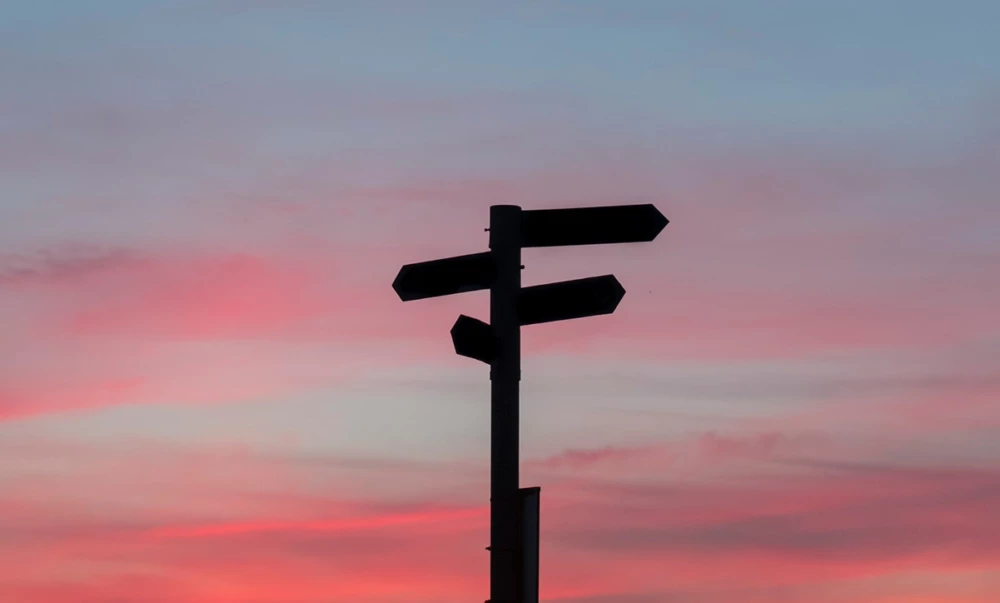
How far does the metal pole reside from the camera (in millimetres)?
9461

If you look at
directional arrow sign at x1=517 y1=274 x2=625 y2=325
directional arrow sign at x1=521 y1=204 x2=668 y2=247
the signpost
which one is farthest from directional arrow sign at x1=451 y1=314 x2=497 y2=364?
directional arrow sign at x1=521 y1=204 x2=668 y2=247

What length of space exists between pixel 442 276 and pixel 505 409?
1.03m

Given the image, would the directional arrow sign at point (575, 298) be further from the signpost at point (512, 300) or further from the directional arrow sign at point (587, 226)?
the directional arrow sign at point (587, 226)

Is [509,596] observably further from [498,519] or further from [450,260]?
[450,260]

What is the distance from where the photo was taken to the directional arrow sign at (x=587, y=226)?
31.8 ft

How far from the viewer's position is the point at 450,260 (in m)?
9.73

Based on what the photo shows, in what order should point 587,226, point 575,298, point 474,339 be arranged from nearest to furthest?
point 474,339
point 575,298
point 587,226

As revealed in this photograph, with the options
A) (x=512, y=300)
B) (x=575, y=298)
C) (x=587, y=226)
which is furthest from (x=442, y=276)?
(x=587, y=226)

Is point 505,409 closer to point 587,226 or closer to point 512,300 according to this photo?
point 512,300

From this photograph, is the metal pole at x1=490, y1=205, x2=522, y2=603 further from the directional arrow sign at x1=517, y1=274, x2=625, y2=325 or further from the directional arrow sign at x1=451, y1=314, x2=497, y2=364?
the directional arrow sign at x1=517, y1=274, x2=625, y2=325

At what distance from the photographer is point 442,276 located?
9.72 meters

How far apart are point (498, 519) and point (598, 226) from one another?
2163 mm

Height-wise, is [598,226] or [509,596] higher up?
[598,226]

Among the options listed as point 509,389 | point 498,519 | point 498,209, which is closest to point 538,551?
point 498,519
